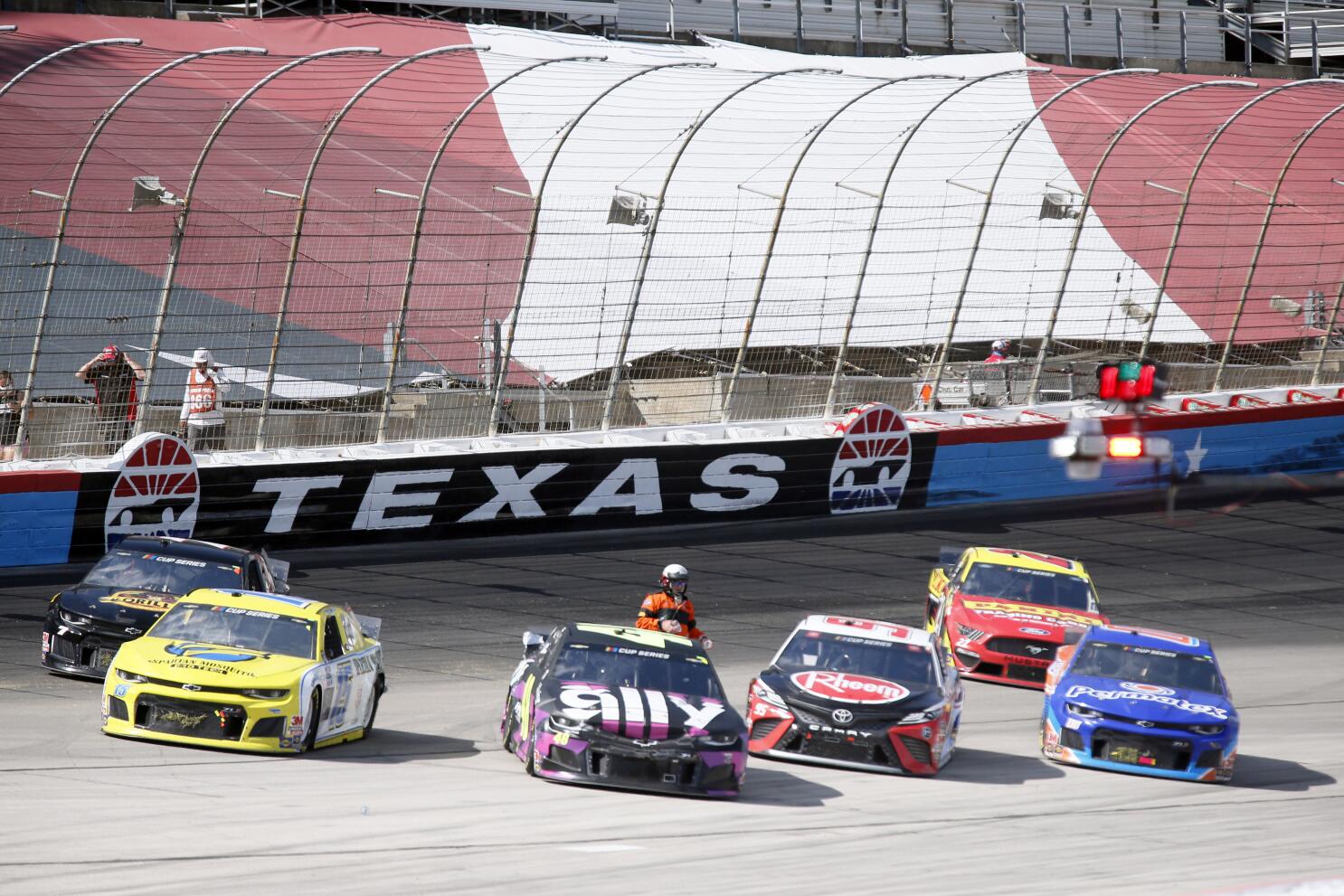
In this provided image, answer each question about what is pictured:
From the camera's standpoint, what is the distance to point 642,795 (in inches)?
441

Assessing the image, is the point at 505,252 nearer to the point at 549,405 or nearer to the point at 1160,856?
the point at 549,405

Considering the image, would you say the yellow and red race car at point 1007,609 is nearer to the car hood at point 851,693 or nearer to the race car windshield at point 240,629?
the car hood at point 851,693

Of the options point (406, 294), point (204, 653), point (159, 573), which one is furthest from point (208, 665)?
point (406, 294)

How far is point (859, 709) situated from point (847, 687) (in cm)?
30

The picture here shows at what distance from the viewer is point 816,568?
19.6 meters

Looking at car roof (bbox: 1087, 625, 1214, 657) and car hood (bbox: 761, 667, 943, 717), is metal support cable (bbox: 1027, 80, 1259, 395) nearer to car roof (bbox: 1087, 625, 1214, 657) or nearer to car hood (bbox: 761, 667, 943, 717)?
car roof (bbox: 1087, 625, 1214, 657)

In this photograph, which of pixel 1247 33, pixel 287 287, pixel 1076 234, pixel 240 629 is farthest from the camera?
pixel 1247 33

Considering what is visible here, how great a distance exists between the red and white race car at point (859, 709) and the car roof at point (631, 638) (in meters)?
0.71

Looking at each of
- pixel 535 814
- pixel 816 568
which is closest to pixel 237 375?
pixel 816 568

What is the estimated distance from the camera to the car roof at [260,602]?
12547 mm

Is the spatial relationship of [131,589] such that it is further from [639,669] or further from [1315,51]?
[1315,51]

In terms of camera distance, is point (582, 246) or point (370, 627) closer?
point (370, 627)

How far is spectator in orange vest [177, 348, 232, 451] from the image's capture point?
1772cm

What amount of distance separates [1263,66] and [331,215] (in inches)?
966
